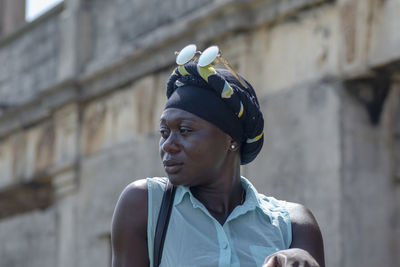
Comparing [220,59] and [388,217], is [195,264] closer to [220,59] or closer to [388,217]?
[220,59]

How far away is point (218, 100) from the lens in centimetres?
292

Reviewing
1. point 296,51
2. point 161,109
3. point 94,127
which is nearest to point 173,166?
point 296,51

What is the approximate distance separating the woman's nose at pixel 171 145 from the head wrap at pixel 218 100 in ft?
0.30

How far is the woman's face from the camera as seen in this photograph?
2.88 metres

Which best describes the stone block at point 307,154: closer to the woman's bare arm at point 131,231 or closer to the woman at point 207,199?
the woman at point 207,199

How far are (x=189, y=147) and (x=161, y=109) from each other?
746cm

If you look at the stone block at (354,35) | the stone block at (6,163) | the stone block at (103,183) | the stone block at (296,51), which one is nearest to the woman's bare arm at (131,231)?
the stone block at (354,35)

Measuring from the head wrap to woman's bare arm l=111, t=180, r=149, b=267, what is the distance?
29 cm

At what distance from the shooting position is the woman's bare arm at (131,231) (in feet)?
9.31

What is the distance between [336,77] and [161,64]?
2870mm

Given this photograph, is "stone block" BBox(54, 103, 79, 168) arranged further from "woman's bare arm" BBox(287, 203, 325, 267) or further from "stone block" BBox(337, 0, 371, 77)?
"woman's bare arm" BBox(287, 203, 325, 267)

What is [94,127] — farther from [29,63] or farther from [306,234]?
[306,234]

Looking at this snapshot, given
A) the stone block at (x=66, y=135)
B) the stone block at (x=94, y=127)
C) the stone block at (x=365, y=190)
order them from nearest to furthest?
the stone block at (x=365, y=190)
the stone block at (x=94, y=127)
the stone block at (x=66, y=135)

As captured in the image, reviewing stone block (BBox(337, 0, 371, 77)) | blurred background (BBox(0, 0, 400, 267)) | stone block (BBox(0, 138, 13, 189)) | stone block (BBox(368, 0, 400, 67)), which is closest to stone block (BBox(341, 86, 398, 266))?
blurred background (BBox(0, 0, 400, 267))
